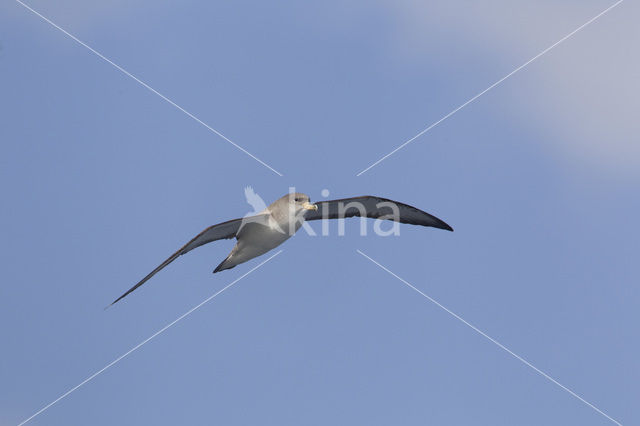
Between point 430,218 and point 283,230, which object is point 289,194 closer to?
point 283,230

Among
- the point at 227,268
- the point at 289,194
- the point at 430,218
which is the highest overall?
the point at 430,218

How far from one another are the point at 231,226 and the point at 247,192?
110 cm

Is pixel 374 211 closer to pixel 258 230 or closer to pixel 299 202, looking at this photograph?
pixel 299 202

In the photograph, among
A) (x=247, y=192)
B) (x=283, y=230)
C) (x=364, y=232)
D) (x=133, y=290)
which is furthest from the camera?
(x=364, y=232)

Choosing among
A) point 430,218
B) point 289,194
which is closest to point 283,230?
point 289,194

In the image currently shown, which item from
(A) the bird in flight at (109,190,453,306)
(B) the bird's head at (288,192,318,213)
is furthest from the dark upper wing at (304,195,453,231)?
(B) the bird's head at (288,192,318,213)

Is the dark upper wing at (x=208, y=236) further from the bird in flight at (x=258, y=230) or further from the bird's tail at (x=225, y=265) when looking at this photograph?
the bird's tail at (x=225, y=265)

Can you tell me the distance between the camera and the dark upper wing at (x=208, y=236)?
15523 mm

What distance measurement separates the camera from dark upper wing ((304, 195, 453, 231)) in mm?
18469

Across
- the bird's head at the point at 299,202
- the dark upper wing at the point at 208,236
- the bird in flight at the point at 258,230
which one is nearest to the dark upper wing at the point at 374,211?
the bird in flight at the point at 258,230

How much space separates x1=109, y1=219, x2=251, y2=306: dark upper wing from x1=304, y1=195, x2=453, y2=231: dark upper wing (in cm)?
211

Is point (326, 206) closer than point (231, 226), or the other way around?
point (231, 226)

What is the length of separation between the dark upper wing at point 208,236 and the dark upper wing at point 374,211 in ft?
6.91

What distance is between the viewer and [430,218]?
19.3 m
